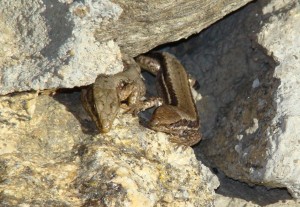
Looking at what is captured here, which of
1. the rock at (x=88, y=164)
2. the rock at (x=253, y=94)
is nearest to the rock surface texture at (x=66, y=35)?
the rock at (x=88, y=164)

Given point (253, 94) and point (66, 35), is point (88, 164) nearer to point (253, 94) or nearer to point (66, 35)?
point (66, 35)

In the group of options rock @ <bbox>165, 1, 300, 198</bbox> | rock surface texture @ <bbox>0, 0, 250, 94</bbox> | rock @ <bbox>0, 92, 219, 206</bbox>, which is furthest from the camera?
rock @ <bbox>165, 1, 300, 198</bbox>

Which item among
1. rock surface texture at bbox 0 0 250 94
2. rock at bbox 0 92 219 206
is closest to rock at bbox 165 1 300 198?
rock at bbox 0 92 219 206

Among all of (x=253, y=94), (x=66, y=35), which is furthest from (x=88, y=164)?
(x=253, y=94)

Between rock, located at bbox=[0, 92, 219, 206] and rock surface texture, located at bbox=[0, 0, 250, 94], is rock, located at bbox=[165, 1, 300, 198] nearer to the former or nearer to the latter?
rock, located at bbox=[0, 92, 219, 206]

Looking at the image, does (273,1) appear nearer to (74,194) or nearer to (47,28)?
(47,28)

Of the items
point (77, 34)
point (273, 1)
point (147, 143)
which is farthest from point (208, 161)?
point (77, 34)
